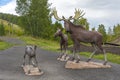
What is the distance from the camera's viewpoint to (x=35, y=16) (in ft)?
235

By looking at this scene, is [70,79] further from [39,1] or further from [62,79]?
[39,1]

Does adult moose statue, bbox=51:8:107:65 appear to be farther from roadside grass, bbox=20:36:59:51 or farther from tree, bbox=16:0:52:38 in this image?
tree, bbox=16:0:52:38

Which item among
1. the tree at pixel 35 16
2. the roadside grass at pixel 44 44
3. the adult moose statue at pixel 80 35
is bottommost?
the roadside grass at pixel 44 44

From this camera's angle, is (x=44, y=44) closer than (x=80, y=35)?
No

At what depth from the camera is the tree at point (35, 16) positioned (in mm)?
71188

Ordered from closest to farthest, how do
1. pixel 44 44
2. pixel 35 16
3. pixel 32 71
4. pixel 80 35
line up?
pixel 32 71 < pixel 80 35 < pixel 44 44 < pixel 35 16

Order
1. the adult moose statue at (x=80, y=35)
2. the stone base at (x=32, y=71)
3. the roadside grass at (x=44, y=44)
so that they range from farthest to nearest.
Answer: the roadside grass at (x=44, y=44)
the adult moose statue at (x=80, y=35)
the stone base at (x=32, y=71)

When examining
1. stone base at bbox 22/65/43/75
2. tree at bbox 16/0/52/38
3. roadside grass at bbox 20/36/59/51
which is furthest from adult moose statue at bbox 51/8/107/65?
tree at bbox 16/0/52/38

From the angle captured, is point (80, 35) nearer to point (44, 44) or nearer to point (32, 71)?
point (32, 71)

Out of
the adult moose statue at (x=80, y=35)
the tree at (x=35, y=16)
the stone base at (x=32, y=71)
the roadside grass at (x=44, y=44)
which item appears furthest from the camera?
the tree at (x=35, y=16)

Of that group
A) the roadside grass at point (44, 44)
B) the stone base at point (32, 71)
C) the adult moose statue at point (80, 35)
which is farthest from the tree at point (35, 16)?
the stone base at point (32, 71)

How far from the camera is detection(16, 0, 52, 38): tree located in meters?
71.2

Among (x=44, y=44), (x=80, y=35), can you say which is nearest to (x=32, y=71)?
(x=80, y=35)

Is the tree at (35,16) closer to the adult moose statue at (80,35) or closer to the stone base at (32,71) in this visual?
the adult moose statue at (80,35)
